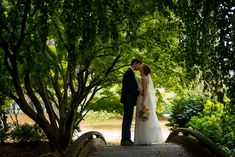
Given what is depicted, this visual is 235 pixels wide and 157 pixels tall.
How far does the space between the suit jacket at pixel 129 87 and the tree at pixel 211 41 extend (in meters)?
2.81

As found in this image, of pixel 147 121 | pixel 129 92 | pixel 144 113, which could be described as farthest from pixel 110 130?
pixel 129 92

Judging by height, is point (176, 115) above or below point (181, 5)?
below

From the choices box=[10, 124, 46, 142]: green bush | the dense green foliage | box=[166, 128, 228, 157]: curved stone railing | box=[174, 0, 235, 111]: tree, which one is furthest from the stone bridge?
box=[10, 124, 46, 142]: green bush

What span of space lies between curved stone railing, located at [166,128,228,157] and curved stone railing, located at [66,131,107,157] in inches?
77.9

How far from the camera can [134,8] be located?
801cm

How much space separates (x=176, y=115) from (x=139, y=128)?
9.40 meters

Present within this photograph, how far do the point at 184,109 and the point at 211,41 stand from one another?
1420cm

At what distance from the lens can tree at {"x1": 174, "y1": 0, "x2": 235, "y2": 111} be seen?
209 inches

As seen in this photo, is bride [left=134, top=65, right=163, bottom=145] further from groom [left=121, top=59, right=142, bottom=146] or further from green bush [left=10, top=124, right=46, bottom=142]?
green bush [left=10, top=124, right=46, bottom=142]

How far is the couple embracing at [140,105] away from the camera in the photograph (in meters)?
9.84

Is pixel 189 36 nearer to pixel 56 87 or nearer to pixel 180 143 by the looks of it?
pixel 180 143

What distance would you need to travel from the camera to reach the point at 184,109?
20.0 metres

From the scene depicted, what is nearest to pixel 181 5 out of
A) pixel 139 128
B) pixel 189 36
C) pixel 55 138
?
pixel 189 36

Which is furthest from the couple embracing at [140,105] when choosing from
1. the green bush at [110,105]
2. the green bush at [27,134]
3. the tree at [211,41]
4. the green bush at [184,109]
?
the green bush at [184,109]
